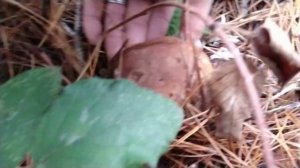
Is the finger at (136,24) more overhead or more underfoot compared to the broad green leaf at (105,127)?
more overhead

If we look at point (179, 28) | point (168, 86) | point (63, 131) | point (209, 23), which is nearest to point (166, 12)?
point (179, 28)

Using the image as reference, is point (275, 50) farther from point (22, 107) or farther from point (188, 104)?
point (22, 107)

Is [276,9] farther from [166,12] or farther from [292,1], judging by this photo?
[166,12]

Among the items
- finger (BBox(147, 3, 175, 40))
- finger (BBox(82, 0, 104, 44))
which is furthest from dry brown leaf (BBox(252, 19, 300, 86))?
finger (BBox(82, 0, 104, 44))

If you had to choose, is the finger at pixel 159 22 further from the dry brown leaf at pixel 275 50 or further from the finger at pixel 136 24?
the dry brown leaf at pixel 275 50

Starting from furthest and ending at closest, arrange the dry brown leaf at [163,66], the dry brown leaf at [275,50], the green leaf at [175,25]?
→ the green leaf at [175,25], the dry brown leaf at [163,66], the dry brown leaf at [275,50]

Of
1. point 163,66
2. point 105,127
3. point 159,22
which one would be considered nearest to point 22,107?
point 105,127

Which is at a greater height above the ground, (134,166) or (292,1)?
(292,1)

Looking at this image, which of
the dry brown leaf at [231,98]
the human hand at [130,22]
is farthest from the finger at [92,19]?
the dry brown leaf at [231,98]
